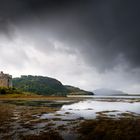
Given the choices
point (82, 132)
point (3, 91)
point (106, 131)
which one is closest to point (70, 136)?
point (82, 132)

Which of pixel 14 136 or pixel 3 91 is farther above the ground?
pixel 3 91

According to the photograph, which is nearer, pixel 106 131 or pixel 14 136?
pixel 14 136

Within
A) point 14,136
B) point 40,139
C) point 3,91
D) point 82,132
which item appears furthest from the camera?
point 3,91

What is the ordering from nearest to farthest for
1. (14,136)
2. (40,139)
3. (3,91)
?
(40,139)
(14,136)
(3,91)

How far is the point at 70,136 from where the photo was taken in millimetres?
22484

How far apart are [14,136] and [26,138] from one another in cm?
208

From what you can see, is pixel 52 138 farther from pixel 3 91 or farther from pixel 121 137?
pixel 3 91

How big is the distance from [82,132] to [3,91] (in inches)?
5811

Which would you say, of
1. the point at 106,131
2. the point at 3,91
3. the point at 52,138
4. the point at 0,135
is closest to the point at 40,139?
the point at 52,138

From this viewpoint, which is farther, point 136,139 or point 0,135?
point 0,135

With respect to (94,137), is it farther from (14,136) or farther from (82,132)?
(14,136)

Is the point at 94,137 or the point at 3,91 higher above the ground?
the point at 3,91

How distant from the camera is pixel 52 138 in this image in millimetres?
21047

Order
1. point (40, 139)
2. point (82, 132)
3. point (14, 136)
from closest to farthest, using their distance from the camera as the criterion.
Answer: point (40, 139), point (14, 136), point (82, 132)
